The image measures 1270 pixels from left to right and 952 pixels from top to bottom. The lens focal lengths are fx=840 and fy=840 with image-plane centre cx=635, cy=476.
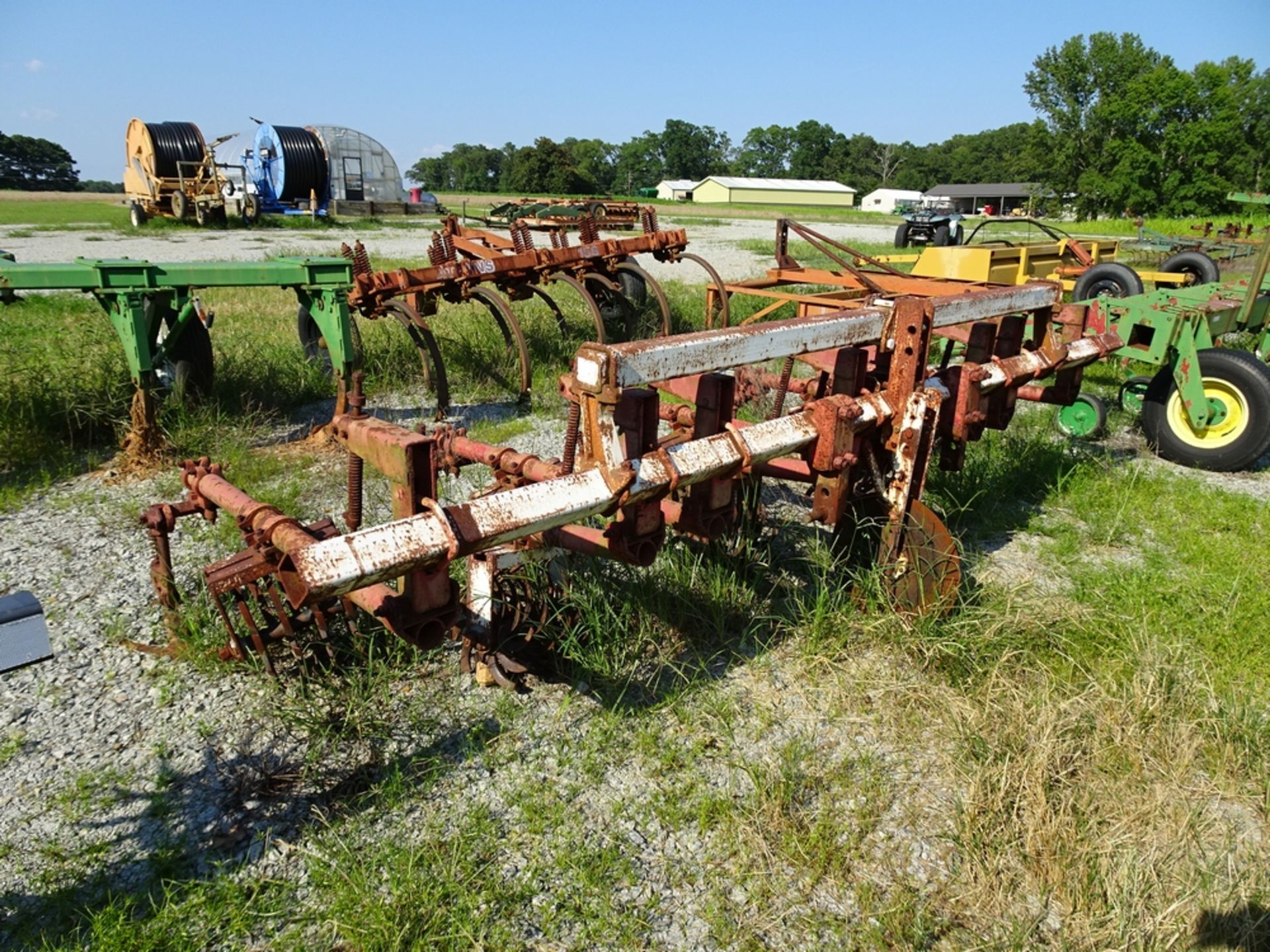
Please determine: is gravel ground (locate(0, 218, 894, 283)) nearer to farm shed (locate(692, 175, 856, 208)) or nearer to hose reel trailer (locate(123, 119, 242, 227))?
hose reel trailer (locate(123, 119, 242, 227))

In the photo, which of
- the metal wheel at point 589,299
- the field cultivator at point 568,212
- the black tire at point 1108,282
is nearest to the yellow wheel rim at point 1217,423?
the black tire at point 1108,282

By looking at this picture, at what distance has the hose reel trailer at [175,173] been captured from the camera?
22.3m

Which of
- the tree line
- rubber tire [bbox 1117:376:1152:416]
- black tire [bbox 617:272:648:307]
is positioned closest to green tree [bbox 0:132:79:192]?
the tree line

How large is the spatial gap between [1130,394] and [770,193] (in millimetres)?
82902

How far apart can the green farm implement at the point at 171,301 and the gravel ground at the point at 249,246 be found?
7.96m

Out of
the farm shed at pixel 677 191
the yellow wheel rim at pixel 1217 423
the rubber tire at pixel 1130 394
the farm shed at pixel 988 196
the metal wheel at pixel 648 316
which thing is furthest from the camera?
the farm shed at pixel 677 191

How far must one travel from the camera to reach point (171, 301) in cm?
506

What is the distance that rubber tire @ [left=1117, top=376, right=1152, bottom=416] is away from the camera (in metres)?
6.32

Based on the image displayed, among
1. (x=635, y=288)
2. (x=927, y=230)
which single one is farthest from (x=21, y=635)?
(x=927, y=230)

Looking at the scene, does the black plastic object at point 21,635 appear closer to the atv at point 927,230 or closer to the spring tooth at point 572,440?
the spring tooth at point 572,440

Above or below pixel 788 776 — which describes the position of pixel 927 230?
above

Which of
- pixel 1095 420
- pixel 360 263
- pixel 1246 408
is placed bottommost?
pixel 1095 420

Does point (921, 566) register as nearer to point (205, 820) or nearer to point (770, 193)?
point (205, 820)

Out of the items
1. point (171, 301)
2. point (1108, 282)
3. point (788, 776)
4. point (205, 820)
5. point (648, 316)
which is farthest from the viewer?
point (1108, 282)
